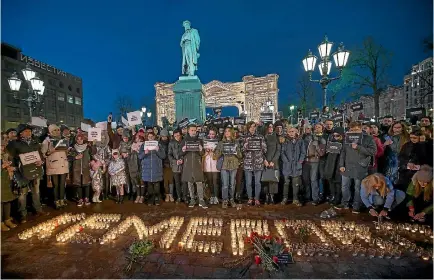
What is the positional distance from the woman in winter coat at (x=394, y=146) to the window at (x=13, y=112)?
61393mm

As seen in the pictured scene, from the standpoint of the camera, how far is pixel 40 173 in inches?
260

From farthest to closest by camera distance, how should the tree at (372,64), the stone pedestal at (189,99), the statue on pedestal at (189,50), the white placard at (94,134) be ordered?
the tree at (372,64)
the statue on pedestal at (189,50)
the stone pedestal at (189,99)
the white placard at (94,134)

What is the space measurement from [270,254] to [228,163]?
10.9 ft

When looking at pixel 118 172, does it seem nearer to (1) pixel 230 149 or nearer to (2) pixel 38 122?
(2) pixel 38 122

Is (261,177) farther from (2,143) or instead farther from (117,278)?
(2,143)

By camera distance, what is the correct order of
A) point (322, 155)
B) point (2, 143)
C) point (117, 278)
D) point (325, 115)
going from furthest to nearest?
point (325, 115) → point (322, 155) → point (2, 143) → point (117, 278)

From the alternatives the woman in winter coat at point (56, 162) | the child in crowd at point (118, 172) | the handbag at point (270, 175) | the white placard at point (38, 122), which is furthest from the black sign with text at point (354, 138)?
the white placard at point (38, 122)

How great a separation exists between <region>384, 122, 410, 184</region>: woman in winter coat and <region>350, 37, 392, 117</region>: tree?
78.2 feet

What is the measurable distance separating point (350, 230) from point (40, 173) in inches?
305

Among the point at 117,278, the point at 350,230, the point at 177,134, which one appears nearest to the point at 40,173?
the point at 177,134

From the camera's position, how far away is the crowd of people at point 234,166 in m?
6.03

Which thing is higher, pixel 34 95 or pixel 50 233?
pixel 34 95

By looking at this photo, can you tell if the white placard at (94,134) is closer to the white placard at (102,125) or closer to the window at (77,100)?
the white placard at (102,125)

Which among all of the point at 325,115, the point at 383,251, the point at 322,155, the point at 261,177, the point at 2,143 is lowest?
the point at 383,251
